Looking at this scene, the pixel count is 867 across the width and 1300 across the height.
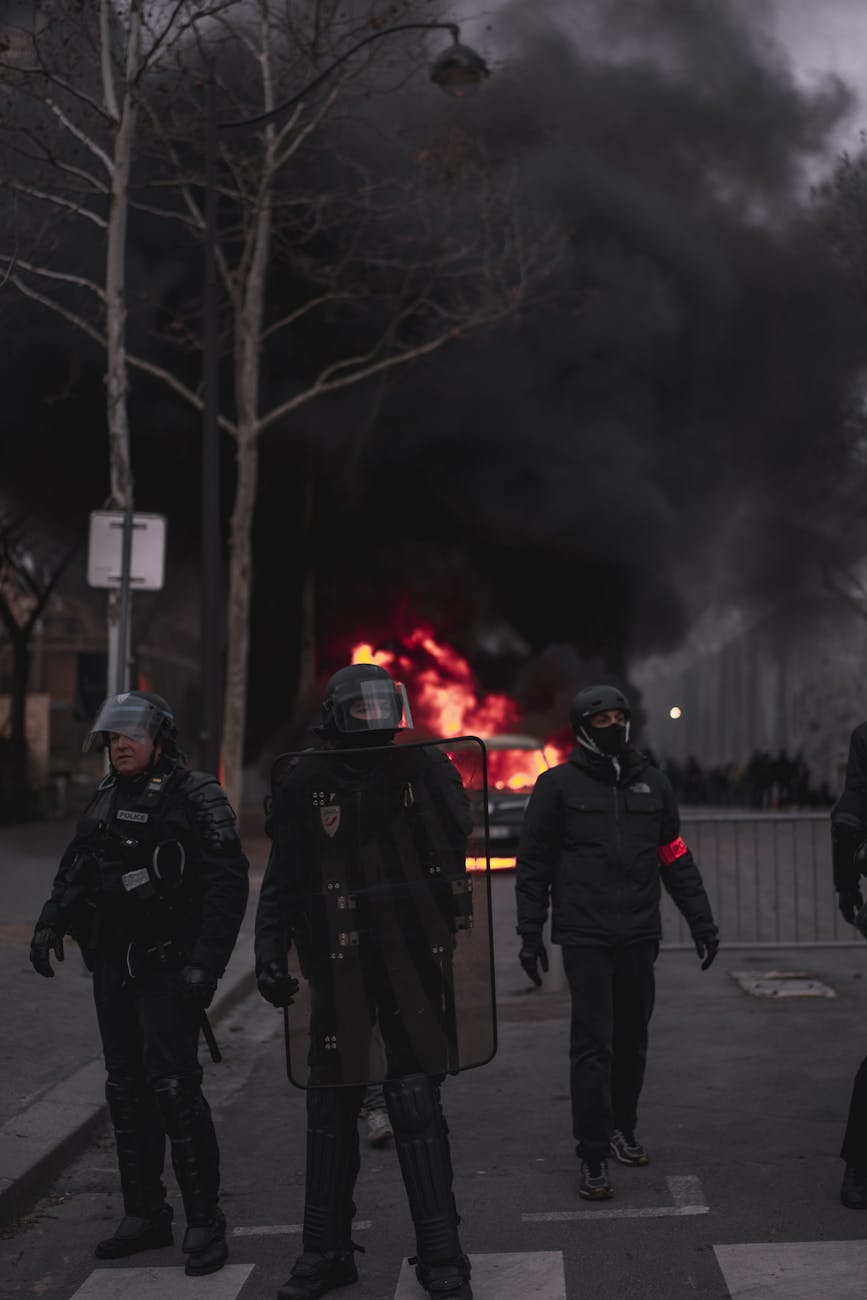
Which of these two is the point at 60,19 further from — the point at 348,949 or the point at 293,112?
the point at 348,949

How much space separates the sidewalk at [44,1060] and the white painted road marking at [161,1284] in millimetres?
687

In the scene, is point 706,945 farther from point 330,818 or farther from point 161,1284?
point 161,1284

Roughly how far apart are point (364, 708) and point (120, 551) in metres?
5.74

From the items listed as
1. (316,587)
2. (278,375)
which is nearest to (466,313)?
(278,375)

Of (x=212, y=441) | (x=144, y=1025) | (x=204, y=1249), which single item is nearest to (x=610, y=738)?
(x=144, y=1025)

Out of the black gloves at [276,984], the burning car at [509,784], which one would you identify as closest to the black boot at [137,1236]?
the black gloves at [276,984]

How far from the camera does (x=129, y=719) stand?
189 inches

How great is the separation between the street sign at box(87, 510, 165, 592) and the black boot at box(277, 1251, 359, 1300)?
5889 millimetres

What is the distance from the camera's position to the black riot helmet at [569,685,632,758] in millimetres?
5473

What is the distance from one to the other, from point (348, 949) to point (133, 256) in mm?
19735

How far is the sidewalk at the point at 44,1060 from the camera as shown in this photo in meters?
5.59

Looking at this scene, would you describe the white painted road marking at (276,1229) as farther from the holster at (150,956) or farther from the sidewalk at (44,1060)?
the holster at (150,956)

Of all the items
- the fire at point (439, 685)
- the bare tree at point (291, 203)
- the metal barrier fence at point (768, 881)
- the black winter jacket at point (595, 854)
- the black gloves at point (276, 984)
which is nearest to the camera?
the black gloves at point (276, 984)

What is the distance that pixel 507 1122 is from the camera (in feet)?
21.3
